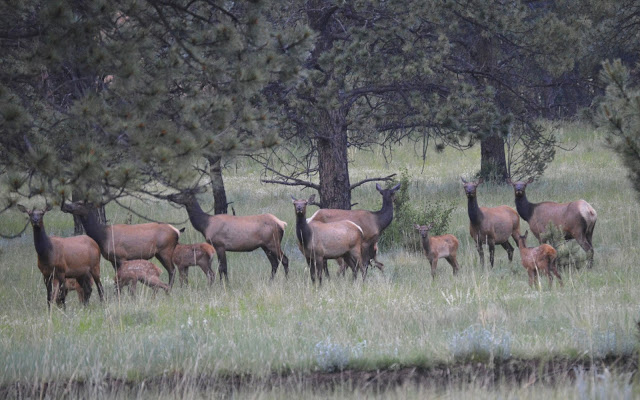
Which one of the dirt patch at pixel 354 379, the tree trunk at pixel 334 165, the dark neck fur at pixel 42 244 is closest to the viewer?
the dirt patch at pixel 354 379

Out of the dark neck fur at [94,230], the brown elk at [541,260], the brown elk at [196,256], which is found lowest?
the brown elk at [541,260]

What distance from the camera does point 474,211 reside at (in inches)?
546

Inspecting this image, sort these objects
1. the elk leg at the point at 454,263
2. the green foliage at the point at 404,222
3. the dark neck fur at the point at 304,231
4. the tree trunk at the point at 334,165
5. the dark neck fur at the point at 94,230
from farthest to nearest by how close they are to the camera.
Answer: the green foliage at the point at 404,222 < the tree trunk at the point at 334,165 < the elk leg at the point at 454,263 < the dark neck fur at the point at 94,230 < the dark neck fur at the point at 304,231

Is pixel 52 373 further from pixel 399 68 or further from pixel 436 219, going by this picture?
pixel 436 219

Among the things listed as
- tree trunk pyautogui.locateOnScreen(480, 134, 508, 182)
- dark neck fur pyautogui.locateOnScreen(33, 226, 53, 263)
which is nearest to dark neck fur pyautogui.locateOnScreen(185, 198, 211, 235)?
dark neck fur pyautogui.locateOnScreen(33, 226, 53, 263)

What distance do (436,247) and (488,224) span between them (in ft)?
5.45

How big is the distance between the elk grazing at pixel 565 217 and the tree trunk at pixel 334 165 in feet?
11.5

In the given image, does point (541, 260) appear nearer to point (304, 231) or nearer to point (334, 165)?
point (304, 231)

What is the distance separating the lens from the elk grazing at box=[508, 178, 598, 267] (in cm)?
1359

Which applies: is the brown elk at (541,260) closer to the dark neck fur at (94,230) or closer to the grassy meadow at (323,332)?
the grassy meadow at (323,332)

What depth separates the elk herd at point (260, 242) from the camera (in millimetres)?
11164

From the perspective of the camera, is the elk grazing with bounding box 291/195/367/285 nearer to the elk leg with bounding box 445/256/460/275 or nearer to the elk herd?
the elk herd

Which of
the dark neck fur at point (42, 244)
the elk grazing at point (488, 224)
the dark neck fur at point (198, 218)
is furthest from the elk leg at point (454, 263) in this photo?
the dark neck fur at point (42, 244)

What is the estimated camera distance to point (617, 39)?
66.9ft
